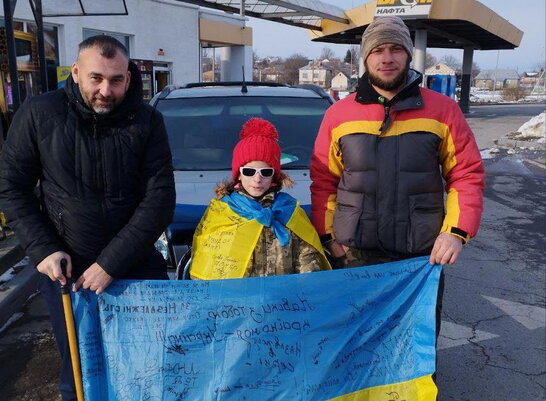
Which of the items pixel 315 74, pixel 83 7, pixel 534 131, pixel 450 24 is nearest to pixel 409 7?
pixel 450 24

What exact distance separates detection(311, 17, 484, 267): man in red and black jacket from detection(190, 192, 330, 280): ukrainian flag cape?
27cm

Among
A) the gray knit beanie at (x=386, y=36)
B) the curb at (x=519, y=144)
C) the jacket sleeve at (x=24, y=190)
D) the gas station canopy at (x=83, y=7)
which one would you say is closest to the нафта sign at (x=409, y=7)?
the curb at (x=519, y=144)

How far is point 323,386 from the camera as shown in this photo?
95.6 inches

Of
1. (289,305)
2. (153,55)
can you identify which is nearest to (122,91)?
(289,305)

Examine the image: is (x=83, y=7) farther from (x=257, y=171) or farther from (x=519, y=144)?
(x=519, y=144)

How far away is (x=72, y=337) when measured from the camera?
229 centimetres

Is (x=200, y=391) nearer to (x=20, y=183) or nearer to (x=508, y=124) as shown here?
(x=20, y=183)

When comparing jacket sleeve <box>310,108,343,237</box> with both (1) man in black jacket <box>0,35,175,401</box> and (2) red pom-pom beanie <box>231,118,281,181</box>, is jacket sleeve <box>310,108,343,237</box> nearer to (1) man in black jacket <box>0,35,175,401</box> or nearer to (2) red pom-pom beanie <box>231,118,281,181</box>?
(2) red pom-pom beanie <box>231,118,281,181</box>

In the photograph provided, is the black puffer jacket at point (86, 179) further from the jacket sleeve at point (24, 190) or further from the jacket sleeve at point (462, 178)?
the jacket sleeve at point (462, 178)

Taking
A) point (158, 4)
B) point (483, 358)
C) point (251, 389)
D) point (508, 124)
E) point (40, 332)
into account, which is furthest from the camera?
point (508, 124)

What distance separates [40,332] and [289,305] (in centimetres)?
257
